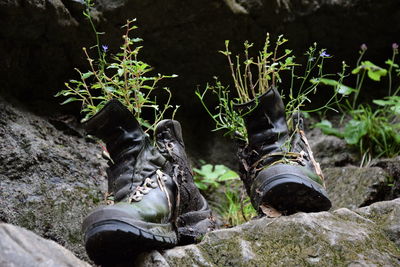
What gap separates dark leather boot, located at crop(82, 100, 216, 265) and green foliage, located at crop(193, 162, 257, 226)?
987 millimetres

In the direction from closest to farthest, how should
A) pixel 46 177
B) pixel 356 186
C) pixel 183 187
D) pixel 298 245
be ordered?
pixel 298 245 < pixel 183 187 < pixel 46 177 < pixel 356 186

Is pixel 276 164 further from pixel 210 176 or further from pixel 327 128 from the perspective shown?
pixel 327 128

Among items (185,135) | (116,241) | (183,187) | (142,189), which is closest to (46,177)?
(183,187)

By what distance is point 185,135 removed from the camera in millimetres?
2684

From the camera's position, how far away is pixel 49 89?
2.17 metres

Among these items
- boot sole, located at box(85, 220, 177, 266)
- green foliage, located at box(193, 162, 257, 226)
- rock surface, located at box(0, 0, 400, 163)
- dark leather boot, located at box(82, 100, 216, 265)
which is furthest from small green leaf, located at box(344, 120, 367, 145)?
boot sole, located at box(85, 220, 177, 266)

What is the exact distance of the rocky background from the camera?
1108mm

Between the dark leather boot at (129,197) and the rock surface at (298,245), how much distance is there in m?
0.06

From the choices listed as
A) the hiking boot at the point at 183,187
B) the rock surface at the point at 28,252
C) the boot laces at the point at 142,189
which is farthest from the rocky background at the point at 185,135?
the hiking boot at the point at 183,187

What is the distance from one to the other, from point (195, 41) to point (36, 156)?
100 cm

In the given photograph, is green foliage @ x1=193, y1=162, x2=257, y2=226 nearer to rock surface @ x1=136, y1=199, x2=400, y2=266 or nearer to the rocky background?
the rocky background

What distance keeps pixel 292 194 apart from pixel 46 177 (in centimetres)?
94

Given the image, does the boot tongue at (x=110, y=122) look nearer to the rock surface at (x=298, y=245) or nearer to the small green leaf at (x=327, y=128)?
the rock surface at (x=298, y=245)

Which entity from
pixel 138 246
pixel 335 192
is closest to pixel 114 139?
pixel 138 246
